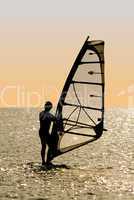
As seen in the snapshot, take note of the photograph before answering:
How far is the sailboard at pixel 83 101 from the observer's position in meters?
23.5

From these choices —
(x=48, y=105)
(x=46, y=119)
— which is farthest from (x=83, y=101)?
(x=46, y=119)

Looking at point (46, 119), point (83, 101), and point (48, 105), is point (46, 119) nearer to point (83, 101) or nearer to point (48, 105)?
point (48, 105)

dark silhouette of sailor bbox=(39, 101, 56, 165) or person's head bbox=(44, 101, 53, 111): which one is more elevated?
person's head bbox=(44, 101, 53, 111)

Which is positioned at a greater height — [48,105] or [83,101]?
[83,101]

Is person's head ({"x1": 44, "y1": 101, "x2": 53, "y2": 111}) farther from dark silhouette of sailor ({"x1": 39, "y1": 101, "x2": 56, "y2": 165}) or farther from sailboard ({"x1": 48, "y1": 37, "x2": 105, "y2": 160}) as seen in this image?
sailboard ({"x1": 48, "y1": 37, "x2": 105, "y2": 160})

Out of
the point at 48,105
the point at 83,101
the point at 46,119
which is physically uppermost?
the point at 83,101

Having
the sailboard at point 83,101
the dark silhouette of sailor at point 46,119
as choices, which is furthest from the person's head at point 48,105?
→ the sailboard at point 83,101

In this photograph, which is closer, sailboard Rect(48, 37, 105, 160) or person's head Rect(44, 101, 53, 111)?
person's head Rect(44, 101, 53, 111)

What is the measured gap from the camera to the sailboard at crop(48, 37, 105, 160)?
2345cm

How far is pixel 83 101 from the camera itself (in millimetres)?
23828

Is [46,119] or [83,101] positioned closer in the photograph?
[46,119]

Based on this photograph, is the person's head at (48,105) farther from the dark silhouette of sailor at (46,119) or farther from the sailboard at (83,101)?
the sailboard at (83,101)

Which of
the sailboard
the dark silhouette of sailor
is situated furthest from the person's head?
the sailboard

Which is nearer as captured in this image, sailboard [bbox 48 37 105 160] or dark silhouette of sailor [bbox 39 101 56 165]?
dark silhouette of sailor [bbox 39 101 56 165]
